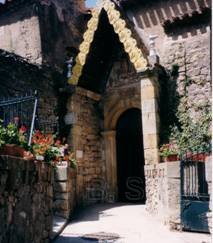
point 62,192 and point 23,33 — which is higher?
point 23,33

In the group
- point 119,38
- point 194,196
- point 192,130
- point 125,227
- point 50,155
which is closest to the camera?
point 50,155

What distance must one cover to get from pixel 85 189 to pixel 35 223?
5108 millimetres

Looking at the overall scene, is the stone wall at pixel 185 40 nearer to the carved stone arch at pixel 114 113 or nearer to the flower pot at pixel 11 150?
the carved stone arch at pixel 114 113

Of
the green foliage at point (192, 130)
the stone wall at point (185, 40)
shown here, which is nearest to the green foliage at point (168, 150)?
the green foliage at point (192, 130)

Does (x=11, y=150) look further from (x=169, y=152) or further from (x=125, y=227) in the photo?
(x=169, y=152)

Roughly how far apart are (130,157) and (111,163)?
2.00 feet

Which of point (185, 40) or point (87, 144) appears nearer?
point (185, 40)

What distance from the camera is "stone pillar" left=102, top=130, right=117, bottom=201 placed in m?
11.0

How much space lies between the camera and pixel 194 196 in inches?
291

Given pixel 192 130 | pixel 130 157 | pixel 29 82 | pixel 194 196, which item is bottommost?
pixel 194 196

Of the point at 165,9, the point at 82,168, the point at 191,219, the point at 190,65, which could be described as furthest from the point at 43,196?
the point at 165,9

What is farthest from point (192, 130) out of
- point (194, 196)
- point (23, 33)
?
point (23, 33)

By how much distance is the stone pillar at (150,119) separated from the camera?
9.18 metres

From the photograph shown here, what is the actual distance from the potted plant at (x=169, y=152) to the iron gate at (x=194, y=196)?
2.03 feet
